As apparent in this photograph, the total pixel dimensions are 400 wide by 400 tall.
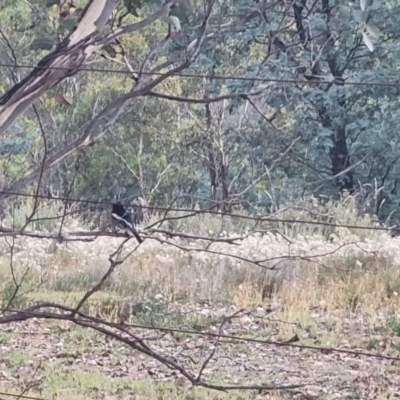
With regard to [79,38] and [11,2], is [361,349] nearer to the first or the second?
[79,38]

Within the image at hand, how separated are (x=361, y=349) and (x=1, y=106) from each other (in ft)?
10.2

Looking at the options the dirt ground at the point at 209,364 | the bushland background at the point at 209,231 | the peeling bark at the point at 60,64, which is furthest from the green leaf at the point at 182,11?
the dirt ground at the point at 209,364

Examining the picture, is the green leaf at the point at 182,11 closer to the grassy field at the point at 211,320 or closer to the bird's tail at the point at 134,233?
the bird's tail at the point at 134,233

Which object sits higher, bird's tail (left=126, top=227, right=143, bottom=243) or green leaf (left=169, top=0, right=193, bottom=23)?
green leaf (left=169, top=0, right=193, bottom=23)

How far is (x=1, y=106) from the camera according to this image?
3.80 ft

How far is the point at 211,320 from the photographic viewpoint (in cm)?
438

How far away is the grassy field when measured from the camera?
11.6 ft

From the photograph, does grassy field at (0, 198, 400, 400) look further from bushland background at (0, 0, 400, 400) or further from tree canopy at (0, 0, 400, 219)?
tree canopy at (0, 0, 400, 219)

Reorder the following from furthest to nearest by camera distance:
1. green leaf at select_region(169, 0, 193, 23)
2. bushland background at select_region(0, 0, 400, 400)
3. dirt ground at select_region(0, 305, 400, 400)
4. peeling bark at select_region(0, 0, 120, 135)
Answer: dirt ground at select_region(0, 305, 400, 400) < green leaf at select_region(169, 0, 193, 23) < bushland background at select_region(0, 0, 400, 400) < peeling bark at select_region(0, 0, 120, 135)

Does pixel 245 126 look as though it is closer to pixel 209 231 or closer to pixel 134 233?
pixel 209 231

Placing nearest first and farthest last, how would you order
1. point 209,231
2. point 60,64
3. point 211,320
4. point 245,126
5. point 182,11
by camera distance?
point 60,64 → point 182,11 → point 211,320 → point 209,231 → point 245,126

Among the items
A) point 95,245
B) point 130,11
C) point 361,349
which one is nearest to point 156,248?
point 95,245

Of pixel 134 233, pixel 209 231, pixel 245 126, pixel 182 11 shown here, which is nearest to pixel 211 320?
pixel 209 231

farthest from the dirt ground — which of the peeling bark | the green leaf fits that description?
the peeling bark
